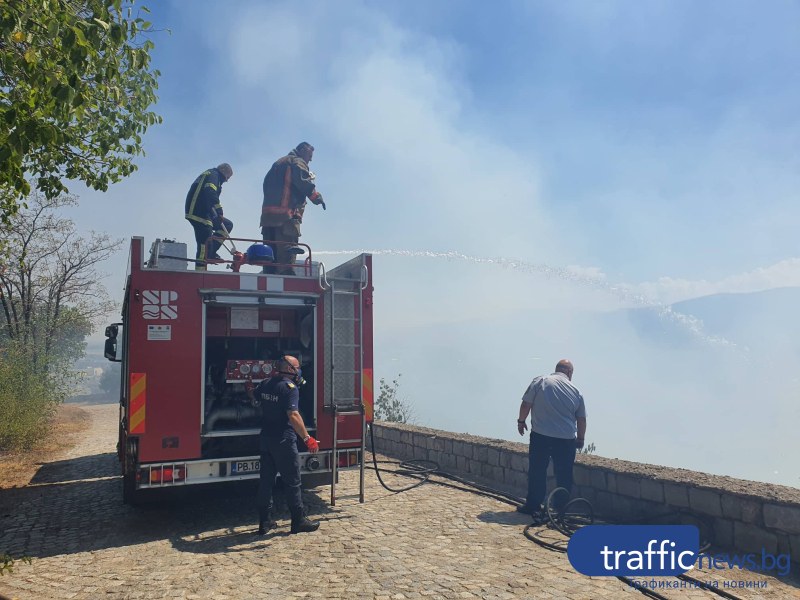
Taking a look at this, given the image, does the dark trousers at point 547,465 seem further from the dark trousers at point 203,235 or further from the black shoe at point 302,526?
the dark trousers at point 203,235

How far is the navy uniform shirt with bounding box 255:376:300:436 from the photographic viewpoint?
609 cm

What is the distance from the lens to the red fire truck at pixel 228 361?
605 cm

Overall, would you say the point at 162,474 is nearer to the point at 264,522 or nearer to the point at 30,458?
the point at 264,522

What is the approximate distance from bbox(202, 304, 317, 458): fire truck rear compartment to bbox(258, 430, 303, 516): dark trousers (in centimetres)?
53

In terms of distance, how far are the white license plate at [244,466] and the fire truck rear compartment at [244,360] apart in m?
0.21

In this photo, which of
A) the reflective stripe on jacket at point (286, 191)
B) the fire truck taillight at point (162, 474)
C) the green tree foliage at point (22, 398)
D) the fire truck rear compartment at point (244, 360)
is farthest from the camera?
the green tree foliage at point (22, 398)

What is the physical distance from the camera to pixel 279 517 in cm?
668

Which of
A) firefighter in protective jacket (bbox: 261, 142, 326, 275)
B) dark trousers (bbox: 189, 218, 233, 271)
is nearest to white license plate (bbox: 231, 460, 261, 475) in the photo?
dark trousers (bbox: 189, 218, 233, 271)

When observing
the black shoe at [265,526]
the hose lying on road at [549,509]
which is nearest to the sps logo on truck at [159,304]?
the black shoe at [265,526]

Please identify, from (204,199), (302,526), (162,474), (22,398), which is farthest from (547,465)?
(22,398)

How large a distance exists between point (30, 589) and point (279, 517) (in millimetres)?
2680

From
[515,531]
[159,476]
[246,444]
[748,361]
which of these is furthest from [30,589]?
[748,361]

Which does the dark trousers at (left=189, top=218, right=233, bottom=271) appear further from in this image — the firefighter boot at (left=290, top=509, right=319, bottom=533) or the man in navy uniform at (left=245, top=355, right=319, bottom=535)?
the firefighter boot at (left=290, top=509, right=319, bottom=533)

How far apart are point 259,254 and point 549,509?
15.1ft
